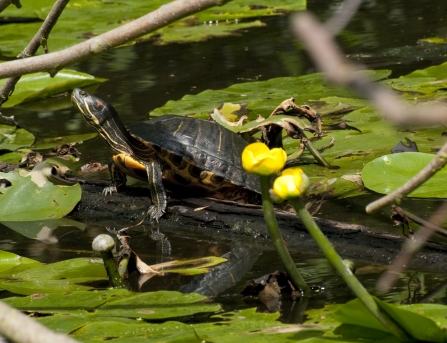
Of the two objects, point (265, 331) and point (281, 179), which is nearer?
point (281, 179)

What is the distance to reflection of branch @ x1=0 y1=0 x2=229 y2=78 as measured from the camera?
152cm

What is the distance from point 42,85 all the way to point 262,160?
4.09 m

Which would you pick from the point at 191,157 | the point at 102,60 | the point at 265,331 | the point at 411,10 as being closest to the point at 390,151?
the point at 191,157

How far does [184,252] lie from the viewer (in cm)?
290

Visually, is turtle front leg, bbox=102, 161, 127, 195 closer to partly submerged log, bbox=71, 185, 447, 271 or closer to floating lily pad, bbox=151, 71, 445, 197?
partly submerged log, bbox=71, 185, 447, 271

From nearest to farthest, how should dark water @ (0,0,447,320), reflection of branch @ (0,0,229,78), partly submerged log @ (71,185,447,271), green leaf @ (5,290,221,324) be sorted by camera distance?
1. reflection of branch @ (0,0,229,78)
2. green leaf @ (5,290,221,324)
3. partly submerged log @ (71,185,447,271)
4. dark water @ (0,0,447,320)

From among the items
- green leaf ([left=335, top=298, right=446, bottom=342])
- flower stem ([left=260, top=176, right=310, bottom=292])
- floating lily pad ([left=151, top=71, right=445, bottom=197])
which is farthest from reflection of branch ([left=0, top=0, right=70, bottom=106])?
green leaf ([left=335, top=298, right=446, bottom=342])

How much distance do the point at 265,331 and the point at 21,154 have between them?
8.69ft

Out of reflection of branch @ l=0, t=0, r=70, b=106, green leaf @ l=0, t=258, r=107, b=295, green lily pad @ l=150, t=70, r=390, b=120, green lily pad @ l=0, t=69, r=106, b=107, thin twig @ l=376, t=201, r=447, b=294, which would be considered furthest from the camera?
green lily pad @ l=0, t=69, r=106, b=107

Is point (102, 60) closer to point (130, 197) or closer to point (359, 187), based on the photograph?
point (130, 197)

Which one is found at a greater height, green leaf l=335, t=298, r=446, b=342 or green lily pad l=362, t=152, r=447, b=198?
green leaf l=335, t=298, r=446, b=342

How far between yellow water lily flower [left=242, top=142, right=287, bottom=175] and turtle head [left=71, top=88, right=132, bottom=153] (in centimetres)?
204

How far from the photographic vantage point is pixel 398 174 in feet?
10.1

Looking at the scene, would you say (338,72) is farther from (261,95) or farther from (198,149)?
(261,95)
